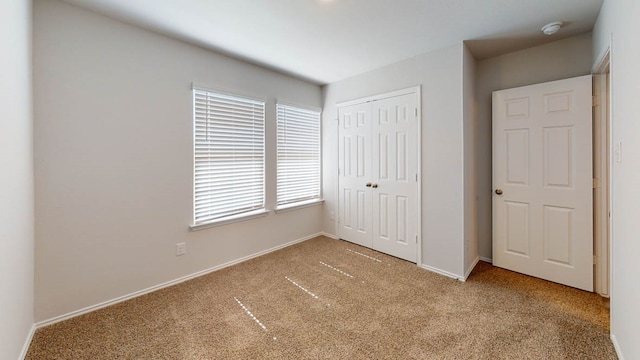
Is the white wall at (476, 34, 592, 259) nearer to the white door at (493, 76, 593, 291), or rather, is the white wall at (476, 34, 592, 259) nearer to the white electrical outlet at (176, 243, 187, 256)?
the white door at (493, 76, 593, 291)

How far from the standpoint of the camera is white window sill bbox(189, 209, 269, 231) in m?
2.85

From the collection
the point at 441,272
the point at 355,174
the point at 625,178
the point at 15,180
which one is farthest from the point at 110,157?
the point at 625,178

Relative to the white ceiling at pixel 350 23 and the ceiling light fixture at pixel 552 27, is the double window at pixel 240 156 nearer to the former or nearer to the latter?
the white ceiling at pixel 350 23

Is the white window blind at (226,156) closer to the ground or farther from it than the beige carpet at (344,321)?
farther from it

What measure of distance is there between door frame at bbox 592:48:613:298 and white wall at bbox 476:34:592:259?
283mm

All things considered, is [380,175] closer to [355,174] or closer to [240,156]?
[355,174]

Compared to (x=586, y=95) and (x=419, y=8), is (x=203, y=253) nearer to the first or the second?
(x=419, y=8)

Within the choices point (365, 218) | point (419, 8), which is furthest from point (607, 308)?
point (419, 8)

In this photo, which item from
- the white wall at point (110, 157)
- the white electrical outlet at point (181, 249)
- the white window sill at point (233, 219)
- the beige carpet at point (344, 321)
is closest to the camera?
the beige carpet at point (344, 321)

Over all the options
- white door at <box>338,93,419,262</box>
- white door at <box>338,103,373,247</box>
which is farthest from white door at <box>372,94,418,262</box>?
white door at <box>338,103,373,247</box>

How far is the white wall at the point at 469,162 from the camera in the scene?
9.13ft

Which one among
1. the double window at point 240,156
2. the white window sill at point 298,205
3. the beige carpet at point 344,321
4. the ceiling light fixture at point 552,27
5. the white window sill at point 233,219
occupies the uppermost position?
the ceiling light fixture at point 552,27

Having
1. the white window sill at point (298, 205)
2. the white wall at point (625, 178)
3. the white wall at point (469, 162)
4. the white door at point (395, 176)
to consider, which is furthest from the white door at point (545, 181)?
the white window sill at point (298, 205)

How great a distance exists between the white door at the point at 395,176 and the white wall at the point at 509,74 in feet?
2.80
